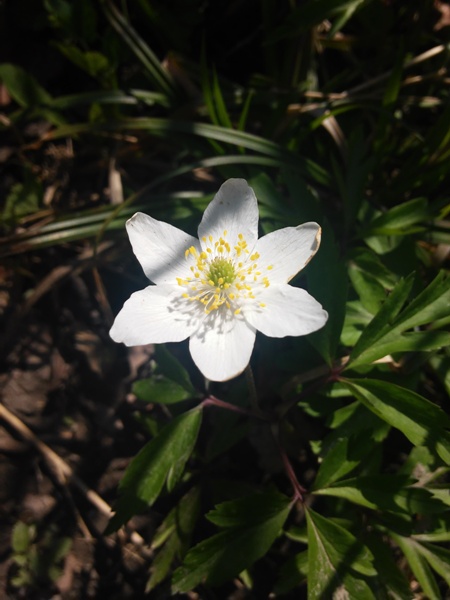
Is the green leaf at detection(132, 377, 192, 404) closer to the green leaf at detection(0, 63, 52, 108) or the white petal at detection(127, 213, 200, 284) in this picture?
the white petal at detection(127, 213, 200, 284)

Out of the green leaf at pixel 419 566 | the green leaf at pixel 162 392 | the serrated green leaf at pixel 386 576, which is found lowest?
the green leaf at pixel 419 566

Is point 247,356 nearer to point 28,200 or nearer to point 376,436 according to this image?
point 376,436

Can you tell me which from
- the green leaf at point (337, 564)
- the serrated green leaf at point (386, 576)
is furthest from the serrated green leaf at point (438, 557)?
the green leaf at point (337, 564)

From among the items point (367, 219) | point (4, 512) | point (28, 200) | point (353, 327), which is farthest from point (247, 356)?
point (28, 200)

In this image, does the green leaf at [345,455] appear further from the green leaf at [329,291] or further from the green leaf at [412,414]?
the green leaf at [329,291]

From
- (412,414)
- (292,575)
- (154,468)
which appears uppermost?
(154,468)

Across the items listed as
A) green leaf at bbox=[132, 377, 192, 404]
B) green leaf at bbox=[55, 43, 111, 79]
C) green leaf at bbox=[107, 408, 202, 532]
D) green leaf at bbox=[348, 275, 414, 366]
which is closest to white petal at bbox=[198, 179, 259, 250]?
green leaf at bbox=[348, 275, 414, 366]

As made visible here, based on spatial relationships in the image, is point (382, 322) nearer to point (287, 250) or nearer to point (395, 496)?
point (287, 250)

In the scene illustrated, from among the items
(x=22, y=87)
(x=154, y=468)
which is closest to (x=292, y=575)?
(x=154, y=468)
